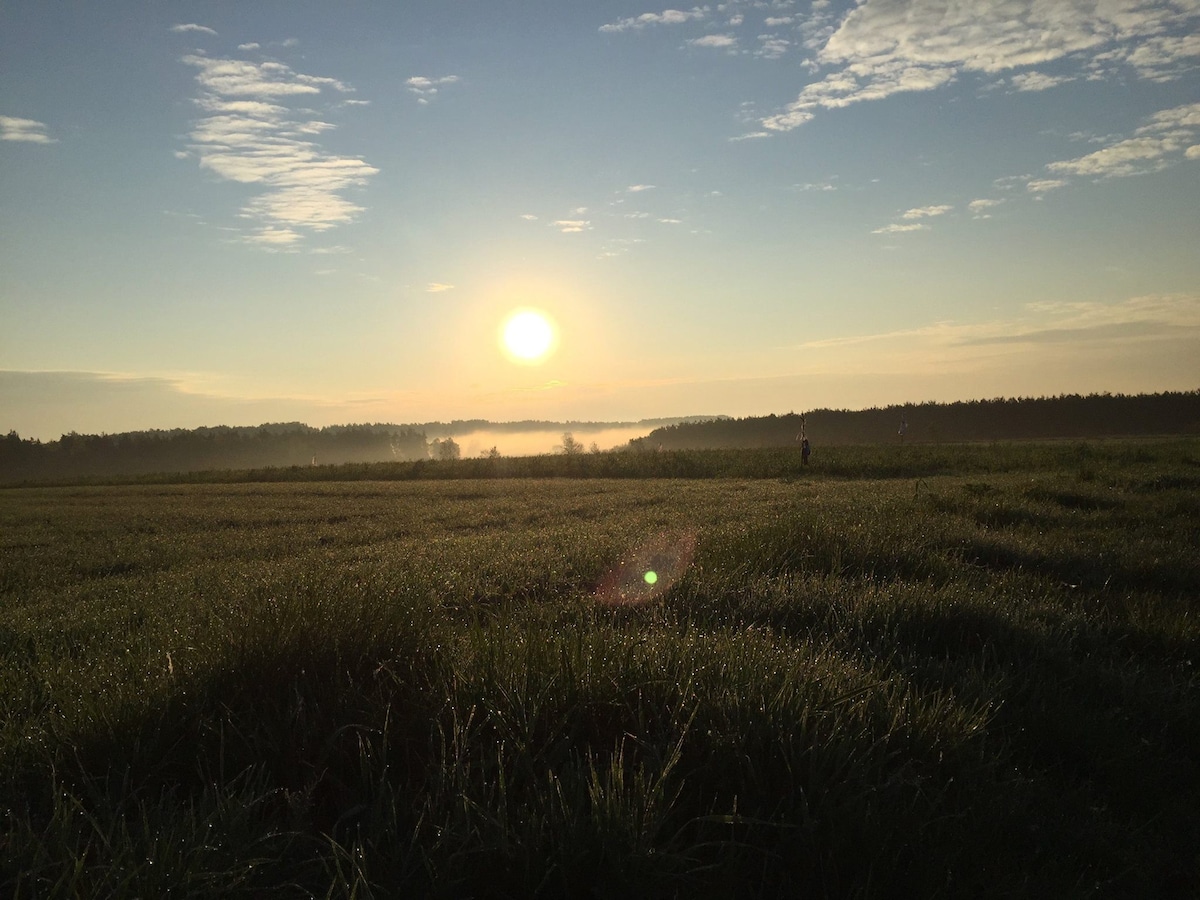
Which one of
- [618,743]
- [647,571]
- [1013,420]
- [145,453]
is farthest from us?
[145,453]

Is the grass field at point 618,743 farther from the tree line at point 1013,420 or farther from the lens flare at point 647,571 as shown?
the tree line at point 1013,420

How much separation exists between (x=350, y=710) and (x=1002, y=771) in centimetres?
277

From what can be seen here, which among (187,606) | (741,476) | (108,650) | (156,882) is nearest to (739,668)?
(156,882)

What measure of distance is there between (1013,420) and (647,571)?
9358 cm

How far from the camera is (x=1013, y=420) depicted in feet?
283

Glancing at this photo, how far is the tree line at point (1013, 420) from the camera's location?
251 feet

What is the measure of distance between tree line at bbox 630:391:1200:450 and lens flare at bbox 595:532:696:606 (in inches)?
2232

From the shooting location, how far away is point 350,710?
3.06m

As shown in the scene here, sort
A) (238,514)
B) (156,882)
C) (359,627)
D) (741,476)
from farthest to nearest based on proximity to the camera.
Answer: (741,476) < (238,514) < (359,627) < (156,882)

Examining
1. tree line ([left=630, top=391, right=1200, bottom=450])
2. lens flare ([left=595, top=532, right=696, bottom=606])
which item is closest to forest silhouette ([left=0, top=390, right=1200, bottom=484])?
tree line ([left=630, top=391, right=1200, bottom=450])

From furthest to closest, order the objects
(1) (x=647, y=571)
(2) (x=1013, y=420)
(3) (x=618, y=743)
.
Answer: (2) (x=1013, y=420), (1) (x=647, y=571), (3) (x=618, y=743)

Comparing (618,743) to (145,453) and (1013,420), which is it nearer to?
(1013,420)

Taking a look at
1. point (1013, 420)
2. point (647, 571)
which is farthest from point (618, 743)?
point (1013, 420)

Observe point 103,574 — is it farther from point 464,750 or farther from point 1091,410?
point 1091,410
